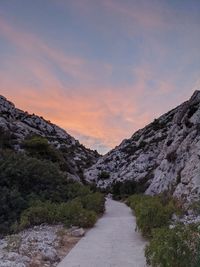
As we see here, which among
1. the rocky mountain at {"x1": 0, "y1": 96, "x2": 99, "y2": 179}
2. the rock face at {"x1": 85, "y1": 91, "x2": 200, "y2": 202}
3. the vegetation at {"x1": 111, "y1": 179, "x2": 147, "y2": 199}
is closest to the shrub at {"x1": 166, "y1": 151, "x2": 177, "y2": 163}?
the rock face at {"x1": 85, "y1": 91, "x2": 200, "y2": 202}

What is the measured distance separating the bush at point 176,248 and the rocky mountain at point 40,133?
92.6 feet

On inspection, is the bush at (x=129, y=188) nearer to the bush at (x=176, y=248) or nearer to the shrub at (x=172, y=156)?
the shrub at (x=172, y=156)

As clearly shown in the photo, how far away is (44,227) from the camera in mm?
16922

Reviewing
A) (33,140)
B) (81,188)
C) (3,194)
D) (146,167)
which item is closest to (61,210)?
(3,194)

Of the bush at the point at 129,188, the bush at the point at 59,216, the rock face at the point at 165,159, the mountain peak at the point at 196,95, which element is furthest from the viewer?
the bush at the point at 129,188

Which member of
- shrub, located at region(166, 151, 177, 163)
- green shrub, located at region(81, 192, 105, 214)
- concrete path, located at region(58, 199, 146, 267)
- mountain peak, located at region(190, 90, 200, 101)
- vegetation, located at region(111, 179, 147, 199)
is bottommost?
concrete path, located at region(58, 199, 146, 267)

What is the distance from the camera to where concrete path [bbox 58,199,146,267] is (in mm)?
10383

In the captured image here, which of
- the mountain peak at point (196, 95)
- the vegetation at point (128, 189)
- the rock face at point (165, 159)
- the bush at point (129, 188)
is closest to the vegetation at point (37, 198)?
the rock face at point (165, 159)

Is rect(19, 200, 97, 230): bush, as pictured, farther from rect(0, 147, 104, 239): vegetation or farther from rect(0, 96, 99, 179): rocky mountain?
rect(0, 96, 99, 179): rocky mountain

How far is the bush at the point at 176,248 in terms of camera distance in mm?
8086

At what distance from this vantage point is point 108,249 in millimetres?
12227

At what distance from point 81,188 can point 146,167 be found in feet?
80.9

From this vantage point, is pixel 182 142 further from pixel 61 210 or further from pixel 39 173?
pixel 61 210

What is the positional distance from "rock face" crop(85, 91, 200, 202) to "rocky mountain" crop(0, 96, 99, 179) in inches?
223
